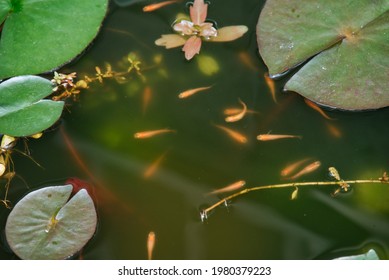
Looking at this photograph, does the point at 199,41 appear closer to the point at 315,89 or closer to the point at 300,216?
the point at 315,89

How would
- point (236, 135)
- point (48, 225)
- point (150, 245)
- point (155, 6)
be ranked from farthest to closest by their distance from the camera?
point (155, 6)
point (236, 135)
point (150, 245)
point (48, 225)

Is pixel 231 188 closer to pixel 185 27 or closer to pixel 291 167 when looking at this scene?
pixel 291 167

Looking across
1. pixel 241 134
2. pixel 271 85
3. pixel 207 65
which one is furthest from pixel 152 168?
pixel 271 85

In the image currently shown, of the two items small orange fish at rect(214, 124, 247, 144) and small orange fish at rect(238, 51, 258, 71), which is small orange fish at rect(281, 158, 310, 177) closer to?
small orange fish at rect(214, 124, 247, 144)

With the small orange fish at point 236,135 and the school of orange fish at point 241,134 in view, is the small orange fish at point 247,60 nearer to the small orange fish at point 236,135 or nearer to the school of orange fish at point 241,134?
the school of orange fish at point 241,134

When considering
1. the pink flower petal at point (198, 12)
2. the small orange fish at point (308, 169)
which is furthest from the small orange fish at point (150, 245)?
the pink flower petal at point (198, 12)

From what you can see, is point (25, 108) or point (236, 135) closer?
point (25, 108)

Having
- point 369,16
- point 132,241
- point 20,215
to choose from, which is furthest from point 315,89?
point 20,215

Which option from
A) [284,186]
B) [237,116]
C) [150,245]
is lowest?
[150,245]
